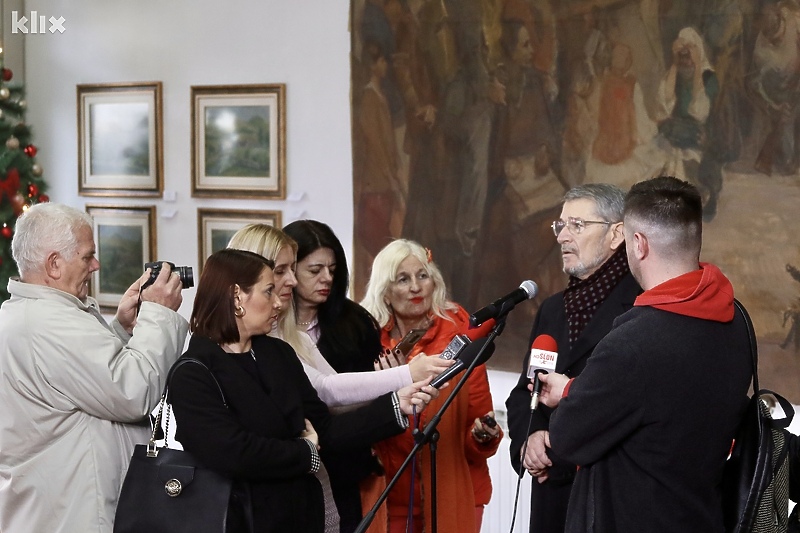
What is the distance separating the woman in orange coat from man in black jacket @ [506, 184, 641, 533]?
34 cm

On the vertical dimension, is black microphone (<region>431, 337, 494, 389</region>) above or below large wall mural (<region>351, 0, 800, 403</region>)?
below

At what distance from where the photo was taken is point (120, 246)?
790cm

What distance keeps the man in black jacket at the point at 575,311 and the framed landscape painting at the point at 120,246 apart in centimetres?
468

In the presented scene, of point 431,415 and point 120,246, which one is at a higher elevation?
point 120,246

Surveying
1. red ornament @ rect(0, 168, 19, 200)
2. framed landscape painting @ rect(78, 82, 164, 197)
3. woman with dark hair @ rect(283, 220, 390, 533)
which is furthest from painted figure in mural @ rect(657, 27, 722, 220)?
red ornament @ rect(0, 168, 19, 200)

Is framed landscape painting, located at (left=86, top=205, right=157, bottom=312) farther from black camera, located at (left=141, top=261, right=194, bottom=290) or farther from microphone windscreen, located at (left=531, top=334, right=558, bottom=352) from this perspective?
microphone windscreen, located at (left=531, top=334, right=558, bottom=352)

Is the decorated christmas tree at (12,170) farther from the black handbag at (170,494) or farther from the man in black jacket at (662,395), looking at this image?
the man in black jacket at (662,395)

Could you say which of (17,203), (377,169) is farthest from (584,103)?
(17,203)

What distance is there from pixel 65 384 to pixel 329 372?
1.06m

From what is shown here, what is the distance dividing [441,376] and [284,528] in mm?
703

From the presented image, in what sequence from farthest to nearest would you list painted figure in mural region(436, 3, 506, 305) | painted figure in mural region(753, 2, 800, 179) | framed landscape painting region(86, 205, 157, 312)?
1. framed landscape painting region(86, 205, 157, 312)
2. painted figure in mural region(436, 3, 506, 305)
3. painted figure in mural region(753, 2, 800, 179)

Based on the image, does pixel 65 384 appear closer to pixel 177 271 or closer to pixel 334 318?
pixel 177 271

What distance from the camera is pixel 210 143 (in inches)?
293

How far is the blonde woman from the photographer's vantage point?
3.63 m
